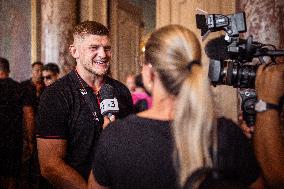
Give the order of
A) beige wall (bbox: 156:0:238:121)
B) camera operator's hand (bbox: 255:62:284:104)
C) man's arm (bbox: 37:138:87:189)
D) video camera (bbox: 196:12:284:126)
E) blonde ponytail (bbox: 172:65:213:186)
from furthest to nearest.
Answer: beige wall (bbox: 156:0:238:121) < man's arm (bbox: 37:138:87:189) < video camera (bbox: 196:12:284:126) < camera operator's hand (bbox: 255:62:284:104) < blonde ponytail (bbox: 172:65:213:186)

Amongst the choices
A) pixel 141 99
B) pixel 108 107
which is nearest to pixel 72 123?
pixel 108 107

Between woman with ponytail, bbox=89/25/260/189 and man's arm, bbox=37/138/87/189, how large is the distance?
74 centimetres

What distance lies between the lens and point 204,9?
461 centimetres

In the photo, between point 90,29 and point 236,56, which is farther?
point 90,29

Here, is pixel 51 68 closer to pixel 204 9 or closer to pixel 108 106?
pixel 204 9

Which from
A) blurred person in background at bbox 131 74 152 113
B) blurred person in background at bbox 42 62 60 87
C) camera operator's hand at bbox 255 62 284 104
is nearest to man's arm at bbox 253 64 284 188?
camera operator's hand at bbox 255 62 284 104

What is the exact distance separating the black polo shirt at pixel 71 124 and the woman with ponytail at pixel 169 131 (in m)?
0.79

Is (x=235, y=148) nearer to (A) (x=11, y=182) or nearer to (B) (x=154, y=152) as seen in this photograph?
(B) (x=154, y=152)

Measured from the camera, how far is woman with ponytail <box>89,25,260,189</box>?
1.39 m

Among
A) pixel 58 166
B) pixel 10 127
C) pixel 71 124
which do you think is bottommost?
pixel 10 127

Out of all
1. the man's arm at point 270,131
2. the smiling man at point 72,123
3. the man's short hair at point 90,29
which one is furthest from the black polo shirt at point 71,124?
the man's arm at point 270,131

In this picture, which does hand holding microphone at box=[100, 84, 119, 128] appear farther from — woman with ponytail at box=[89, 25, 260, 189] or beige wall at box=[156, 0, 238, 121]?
beige wall at box=[156, 0, 238, 121]

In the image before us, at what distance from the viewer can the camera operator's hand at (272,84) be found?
1.66 meters

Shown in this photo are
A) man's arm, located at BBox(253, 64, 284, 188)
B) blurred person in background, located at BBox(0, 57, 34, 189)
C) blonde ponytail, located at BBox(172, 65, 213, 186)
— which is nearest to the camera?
blonde ponytail, located at BBox(172, 65, 213, 186)
